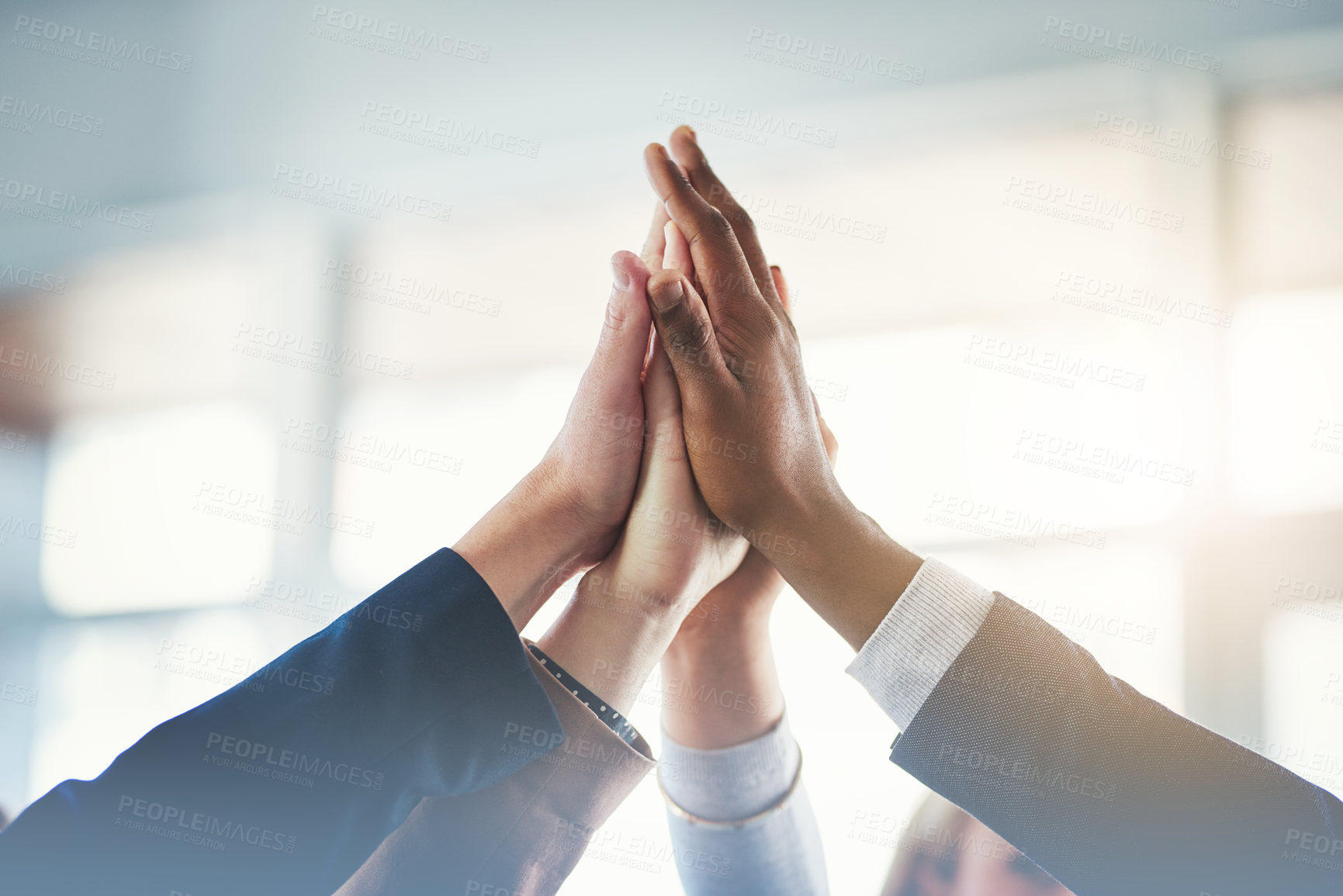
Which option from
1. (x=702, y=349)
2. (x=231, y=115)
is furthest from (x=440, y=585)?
(x=231, y=115)

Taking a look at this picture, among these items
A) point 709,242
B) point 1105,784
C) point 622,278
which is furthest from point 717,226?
point 1105,784

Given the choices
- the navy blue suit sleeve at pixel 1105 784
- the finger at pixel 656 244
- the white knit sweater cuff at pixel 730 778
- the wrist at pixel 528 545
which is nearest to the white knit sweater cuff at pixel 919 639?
the navy blue suit sleeve at pixel 1105 784

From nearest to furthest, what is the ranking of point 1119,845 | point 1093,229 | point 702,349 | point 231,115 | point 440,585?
1. point 1119,845
2. point 440,585
3. point 702,349
4. point 1093,229
5. point 231,115

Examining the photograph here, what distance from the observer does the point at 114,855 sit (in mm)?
586

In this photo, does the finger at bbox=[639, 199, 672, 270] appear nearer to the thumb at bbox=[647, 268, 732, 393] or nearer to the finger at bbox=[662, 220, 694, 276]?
the finger at bbox=[662, 220, 694, 276]

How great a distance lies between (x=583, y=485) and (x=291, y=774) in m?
0.40

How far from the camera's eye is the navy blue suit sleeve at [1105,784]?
556 mm

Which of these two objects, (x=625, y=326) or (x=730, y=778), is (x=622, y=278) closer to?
(x=625, y=326)

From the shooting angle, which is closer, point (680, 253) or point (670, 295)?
point (670, 295)

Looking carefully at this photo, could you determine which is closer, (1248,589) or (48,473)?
(1248,589)

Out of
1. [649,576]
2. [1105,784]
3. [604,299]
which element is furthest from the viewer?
[604,299]

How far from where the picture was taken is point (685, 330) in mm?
785

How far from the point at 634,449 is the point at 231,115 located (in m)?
1.99

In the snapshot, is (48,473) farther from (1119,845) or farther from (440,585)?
(1119,845)
